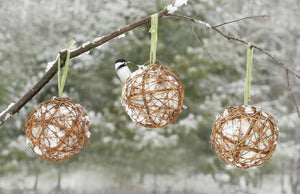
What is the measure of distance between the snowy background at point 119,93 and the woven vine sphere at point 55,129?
1.77m

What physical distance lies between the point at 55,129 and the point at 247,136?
0.49 m

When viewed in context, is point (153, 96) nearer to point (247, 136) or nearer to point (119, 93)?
point (247, 136)

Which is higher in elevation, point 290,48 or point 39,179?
point 290,48

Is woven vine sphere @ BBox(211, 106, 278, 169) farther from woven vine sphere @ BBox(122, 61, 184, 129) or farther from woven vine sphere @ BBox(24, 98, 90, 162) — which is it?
woven vine sphere @ BBox(24, 98, 90, 162)

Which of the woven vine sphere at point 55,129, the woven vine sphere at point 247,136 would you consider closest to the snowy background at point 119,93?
the woven vine sphere at point 55,129

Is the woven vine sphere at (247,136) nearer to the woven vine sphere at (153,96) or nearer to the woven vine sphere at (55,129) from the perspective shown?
the woven vine sphere at (153,96)

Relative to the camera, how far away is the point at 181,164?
2816mm

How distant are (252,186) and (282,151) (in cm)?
42

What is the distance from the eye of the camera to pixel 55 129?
82cm

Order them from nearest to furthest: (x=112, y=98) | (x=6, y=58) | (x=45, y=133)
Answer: (x=45, y=133) → (x=6, y=58) → (x=112, y=98)

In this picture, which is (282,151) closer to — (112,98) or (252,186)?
(252,186)

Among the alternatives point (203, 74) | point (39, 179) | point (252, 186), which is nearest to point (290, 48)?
point (203, 74)

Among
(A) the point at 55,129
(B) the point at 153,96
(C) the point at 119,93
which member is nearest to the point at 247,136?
(B) the point at 153,96

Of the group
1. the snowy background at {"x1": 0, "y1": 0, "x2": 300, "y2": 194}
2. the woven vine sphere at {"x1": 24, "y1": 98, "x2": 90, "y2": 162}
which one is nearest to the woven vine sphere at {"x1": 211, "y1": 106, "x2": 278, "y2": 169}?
the woven vine sphere at {"x1": 24, "y1": 98, "x2": 90, "y2": 162}
